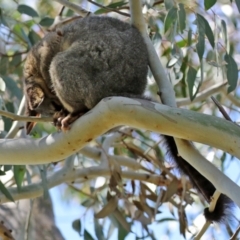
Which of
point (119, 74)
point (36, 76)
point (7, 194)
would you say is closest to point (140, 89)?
point (119, 74)

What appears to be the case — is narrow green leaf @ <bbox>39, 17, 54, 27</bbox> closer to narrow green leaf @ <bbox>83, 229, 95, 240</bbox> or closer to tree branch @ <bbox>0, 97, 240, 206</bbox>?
narrow green leaf @ <bbox>83, 229, 95, 240</bbox>

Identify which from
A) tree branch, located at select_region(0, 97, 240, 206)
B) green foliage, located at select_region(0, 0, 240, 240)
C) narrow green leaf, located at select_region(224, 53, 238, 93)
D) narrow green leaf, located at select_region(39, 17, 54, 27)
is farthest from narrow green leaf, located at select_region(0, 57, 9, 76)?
tree branch, located at select_region(0, 97, 240, 206)

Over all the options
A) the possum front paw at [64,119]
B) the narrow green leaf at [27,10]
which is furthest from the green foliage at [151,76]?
the possum front paw at [64,119]

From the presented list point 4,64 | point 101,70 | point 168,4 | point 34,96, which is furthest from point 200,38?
point 4,64

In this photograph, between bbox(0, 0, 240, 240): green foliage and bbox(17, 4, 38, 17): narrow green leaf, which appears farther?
bbox(17, 4, 38, 17): narrow green leaf

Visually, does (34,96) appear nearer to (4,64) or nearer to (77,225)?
(4,64)

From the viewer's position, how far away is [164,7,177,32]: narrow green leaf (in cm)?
366

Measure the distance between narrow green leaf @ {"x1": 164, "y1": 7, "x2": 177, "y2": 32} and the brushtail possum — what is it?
0.79ft

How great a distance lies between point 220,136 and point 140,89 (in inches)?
38.2

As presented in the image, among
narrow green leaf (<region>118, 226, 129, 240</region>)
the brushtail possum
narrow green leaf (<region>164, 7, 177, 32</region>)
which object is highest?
narrow green leaf (<region>164, 7, 177, 32</region>)

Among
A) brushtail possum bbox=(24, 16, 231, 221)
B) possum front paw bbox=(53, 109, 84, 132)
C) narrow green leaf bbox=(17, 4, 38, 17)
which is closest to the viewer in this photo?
possum front paw bbox=(53, 109, 84, 132)

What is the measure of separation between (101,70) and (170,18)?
1.89 ft

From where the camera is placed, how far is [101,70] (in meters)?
3.37

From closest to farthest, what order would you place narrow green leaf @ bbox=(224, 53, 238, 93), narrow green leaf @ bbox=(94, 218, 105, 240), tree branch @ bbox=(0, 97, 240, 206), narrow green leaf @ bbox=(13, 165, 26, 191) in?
tree branch @ bbox=(0, 97, 240, 206) < narrow green leaf @ bbox=(224, 53, 238, 93) < narrow green leaf @ bbox=(13, 165, 26, 191) < narrow green leaf @ bbox=(94, 218, 105, 240)
